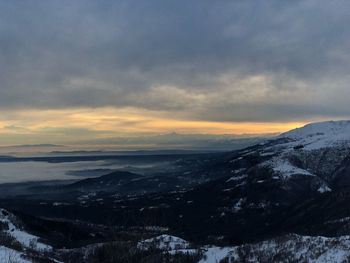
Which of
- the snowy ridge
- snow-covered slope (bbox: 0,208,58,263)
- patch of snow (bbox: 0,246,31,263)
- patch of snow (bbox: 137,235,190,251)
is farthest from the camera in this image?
the snowy ridge

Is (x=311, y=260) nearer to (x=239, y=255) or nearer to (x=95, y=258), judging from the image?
(x=239, y=255)

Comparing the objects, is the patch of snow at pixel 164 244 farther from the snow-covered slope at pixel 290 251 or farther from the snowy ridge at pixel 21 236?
the snowy ridge at pixel 21 236

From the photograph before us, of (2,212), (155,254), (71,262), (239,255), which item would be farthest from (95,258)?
(2,212)

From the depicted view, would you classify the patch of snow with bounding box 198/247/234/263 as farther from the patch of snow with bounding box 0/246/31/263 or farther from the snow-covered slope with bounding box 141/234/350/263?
the patch of snow with bounding box 0/246/31/263

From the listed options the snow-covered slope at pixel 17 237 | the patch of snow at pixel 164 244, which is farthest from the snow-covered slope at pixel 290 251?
the snow-covered slope at pixel 17 237

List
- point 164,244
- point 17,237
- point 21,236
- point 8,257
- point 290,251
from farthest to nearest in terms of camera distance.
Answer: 1. point 21,236
2. point 17,237
3. point 164,244
4. point 290,251
5. point 8,257

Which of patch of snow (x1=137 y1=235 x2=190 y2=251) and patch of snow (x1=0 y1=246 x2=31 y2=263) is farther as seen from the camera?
patch of snow (x1=137 y1=235 x2=190 y2=251)

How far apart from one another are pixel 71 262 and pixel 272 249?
1310 inches

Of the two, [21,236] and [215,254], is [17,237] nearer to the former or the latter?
[21,236]

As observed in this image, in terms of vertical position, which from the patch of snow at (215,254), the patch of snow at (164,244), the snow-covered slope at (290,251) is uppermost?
the snow-covered slope at (290,251)

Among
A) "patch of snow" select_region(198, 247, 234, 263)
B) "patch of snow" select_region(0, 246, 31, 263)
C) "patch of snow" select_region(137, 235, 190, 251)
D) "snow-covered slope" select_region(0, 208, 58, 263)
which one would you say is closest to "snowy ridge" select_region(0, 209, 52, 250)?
"snow-covered slope" select_region(0, 208, 58, 263)

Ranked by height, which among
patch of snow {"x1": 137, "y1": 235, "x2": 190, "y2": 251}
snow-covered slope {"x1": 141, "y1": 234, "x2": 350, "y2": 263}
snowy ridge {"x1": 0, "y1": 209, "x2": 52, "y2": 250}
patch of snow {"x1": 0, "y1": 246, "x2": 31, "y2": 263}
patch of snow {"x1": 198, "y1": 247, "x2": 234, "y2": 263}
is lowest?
snowy ridge {"x1": 0, "y1": 209, "x2": 52, "y2": 250}

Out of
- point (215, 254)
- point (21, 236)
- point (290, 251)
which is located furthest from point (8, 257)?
point (21, 236)

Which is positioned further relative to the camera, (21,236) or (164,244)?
(21,236)
